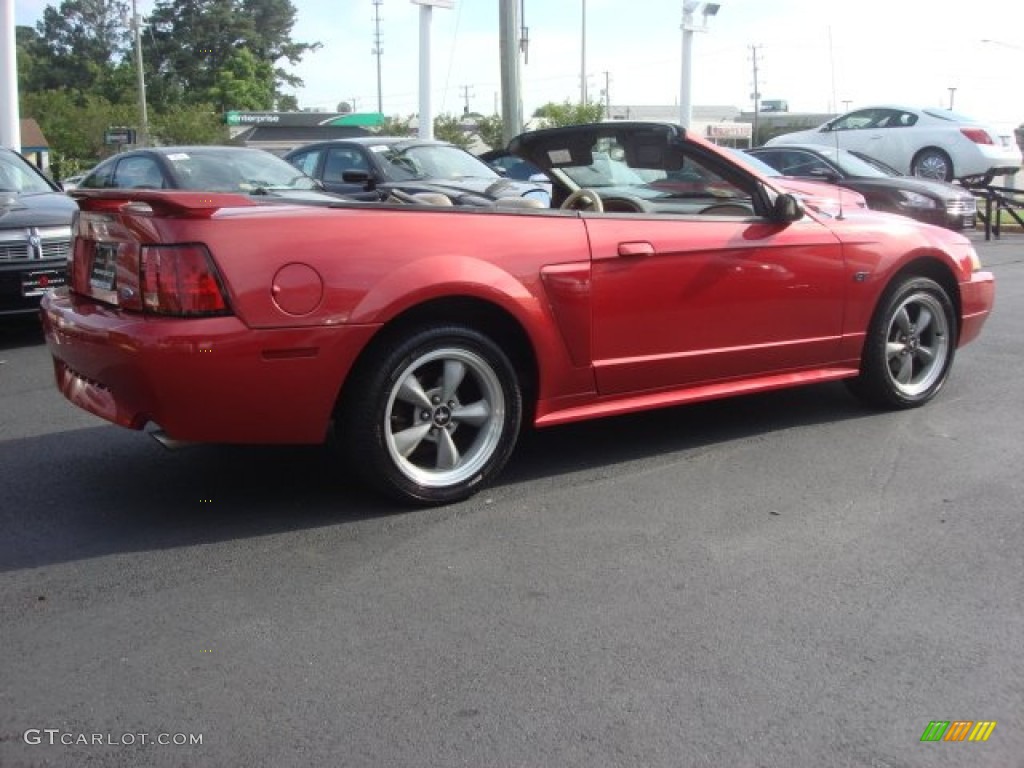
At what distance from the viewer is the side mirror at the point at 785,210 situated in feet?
Result: 16.4

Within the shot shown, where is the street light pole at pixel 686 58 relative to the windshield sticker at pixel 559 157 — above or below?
above

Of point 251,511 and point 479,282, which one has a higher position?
point 479,282

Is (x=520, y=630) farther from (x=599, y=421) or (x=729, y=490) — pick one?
(x=599, y=421)

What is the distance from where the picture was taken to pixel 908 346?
5.63 metres

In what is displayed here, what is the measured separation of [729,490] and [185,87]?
7786cm

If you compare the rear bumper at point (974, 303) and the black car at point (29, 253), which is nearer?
the rear bumper at point (974, 303)

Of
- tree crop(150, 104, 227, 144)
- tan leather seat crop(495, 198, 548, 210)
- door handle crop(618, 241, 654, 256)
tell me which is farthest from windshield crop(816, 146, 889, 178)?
tree crop(150, 104, 227, 144)

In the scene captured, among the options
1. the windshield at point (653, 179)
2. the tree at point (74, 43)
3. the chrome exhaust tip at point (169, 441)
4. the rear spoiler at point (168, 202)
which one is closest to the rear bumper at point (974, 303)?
the windshield at point (653, 179)

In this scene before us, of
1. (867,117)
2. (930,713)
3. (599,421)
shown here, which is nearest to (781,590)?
(930,713)

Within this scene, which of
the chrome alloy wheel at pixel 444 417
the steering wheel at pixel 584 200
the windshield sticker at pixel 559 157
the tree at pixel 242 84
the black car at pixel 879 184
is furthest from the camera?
the tree at pixel 242 84

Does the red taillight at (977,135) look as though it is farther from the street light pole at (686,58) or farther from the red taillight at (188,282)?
the red taillight at (188,282)

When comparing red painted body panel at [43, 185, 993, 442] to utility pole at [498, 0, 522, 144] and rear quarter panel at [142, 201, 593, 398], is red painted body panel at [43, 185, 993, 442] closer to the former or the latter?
rear quarter panel at [142, 201, 593, 398]

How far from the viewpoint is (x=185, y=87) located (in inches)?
2958

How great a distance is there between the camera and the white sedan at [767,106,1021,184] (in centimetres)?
1727
